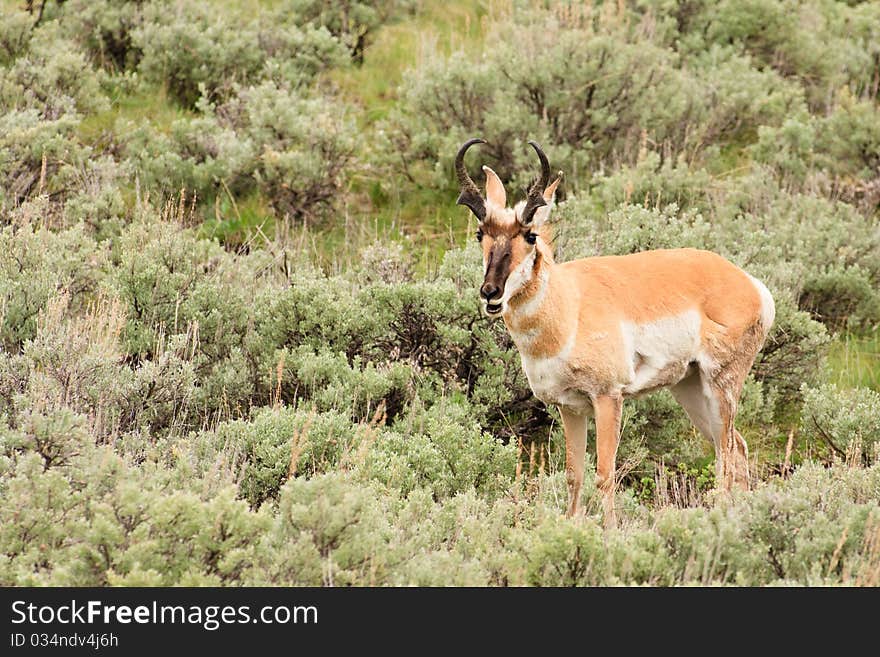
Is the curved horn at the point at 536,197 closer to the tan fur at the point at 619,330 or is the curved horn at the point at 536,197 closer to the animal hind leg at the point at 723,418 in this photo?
the tan fur at the point at 619,330

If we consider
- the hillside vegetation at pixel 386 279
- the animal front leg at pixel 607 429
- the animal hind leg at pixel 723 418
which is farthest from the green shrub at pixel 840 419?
the animal front leg at pixel 607 429

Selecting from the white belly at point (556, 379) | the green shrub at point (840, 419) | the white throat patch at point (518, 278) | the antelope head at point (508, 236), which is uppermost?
the antelope head at point (508, 236)

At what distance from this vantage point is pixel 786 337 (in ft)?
29.1

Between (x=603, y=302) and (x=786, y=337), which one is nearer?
(x=603, y=302)

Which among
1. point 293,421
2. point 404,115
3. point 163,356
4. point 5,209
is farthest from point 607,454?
point 404,115

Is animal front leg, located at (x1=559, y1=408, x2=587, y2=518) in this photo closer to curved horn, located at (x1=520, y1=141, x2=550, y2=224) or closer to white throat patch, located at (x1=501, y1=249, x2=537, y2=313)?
white throat patch, located at (x1=501, y1=249, x2=537, y2=313)

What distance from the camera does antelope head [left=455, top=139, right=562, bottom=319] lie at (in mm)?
5996

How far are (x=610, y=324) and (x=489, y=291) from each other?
0.99m

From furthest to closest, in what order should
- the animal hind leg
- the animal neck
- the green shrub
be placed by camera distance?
the green shrub → the animal hind leg → the animal neck

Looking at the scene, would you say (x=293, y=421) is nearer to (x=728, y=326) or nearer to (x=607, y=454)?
(x=607, y=454)

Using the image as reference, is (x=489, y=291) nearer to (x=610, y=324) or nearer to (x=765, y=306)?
(x=610, y=324)

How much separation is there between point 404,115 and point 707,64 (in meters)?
4.09

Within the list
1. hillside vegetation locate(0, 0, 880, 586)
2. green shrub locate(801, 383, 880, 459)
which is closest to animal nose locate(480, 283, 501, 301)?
hillside vegetation locate(0, 0, 880, 586)

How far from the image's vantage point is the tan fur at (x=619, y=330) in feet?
20.9
